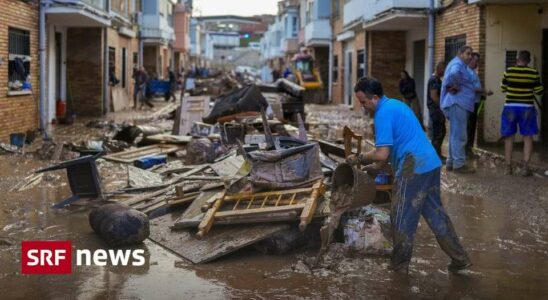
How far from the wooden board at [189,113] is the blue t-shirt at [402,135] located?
9828mm

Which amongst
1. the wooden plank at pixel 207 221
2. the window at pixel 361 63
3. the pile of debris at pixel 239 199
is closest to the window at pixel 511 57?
the pile of debris at pixel 239 199

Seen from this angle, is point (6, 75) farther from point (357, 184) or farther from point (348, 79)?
point (348, 79)

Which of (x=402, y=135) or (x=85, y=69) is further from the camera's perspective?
(x=85, y=69)

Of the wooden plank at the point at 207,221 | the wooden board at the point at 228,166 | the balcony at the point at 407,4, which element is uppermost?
the balcony at the point at 407,4

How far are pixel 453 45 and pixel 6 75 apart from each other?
32.1ft

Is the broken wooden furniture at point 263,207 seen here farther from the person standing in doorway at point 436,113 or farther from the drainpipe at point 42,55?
the drainpipe at point 42,55

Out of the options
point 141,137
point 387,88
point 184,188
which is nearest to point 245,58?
point 387,88

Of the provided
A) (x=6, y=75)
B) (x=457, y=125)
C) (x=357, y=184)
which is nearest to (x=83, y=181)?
(x=357, y=184)

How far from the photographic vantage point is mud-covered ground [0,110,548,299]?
209 inches

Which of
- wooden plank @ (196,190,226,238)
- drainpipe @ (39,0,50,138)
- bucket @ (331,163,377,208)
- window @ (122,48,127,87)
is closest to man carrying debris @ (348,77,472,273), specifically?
bucket @ (331,163,377,208)

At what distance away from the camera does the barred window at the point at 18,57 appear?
614 inches

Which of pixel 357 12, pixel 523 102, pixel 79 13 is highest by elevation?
pixel 357 12

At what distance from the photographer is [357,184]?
5.93m

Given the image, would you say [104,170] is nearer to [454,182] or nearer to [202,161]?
[202,161]
